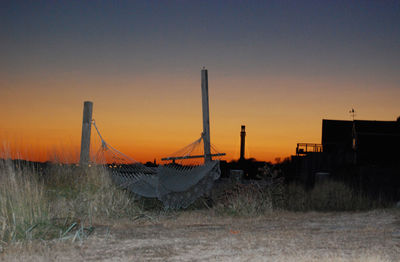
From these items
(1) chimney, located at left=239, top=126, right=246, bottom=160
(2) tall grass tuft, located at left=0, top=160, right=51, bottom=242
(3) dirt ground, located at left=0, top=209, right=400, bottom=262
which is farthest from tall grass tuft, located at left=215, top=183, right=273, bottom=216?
(1) chimney, located at left=239, top=126, right=246, bottom=160

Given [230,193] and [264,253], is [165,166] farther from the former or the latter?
[264,253]

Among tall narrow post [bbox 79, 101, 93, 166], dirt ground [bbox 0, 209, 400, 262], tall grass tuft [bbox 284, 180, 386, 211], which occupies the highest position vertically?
tall narrow post [bbox 79, 101, 93, 166]

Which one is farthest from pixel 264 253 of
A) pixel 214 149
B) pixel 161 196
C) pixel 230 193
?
pixel 214 149

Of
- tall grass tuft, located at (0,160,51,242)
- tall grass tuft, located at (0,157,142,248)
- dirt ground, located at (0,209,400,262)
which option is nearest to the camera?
dirt ground, located at (0,209,400,262)

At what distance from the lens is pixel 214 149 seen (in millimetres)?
8070

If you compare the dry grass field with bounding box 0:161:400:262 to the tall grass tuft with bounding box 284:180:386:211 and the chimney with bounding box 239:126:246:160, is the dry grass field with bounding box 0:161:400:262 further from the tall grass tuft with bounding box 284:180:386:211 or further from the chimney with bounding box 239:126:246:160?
the chimney with bounding box 239:126:246:160

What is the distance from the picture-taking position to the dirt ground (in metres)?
3.92

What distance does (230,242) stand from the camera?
4520 millimetres

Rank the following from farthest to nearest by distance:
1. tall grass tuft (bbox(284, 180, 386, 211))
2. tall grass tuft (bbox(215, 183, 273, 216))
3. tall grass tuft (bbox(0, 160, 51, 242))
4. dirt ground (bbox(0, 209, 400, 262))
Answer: tall grass tuft (bbox(284, 180, 386, 211))
tall grass tuft (bbox(215, 183, 273, 216))
tall grass tuft (bbox(0, 160, 51, 242))
dirt ground (bbox(0, 209, 400, 262))

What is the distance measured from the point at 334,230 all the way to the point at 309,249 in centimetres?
123

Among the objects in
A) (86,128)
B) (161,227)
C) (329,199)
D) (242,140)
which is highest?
(242,140)

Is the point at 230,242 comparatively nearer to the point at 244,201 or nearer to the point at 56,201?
the point at 244,201

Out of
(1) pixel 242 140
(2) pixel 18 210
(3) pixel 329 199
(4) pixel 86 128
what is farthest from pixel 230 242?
(1) pixel 242 140

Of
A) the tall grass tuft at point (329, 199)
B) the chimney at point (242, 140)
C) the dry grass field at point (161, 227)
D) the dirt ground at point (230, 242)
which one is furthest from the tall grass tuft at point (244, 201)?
the chimney at point (242, 140)
